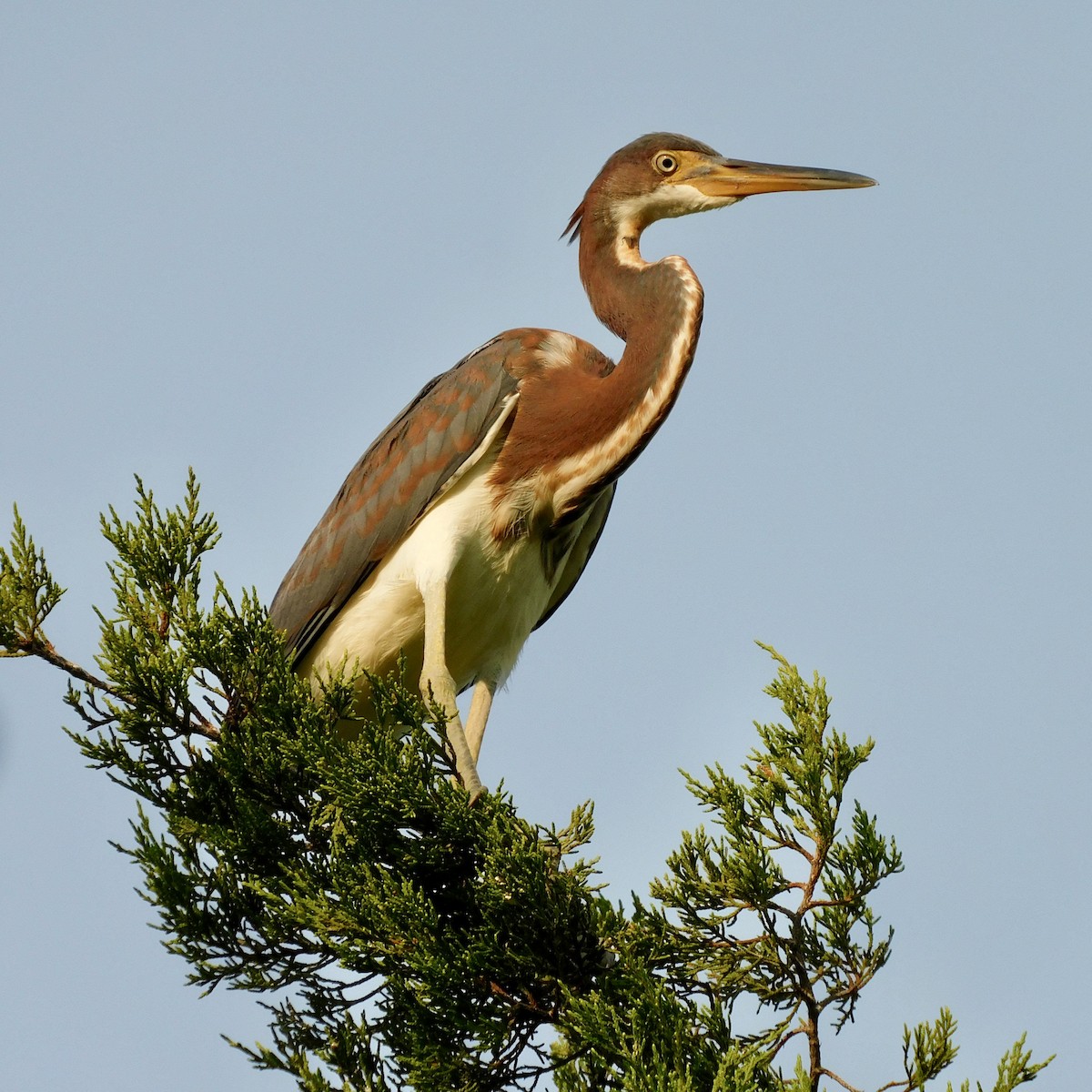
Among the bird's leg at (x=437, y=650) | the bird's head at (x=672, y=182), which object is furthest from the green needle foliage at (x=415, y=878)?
the bird's head at (x=672, y=182)

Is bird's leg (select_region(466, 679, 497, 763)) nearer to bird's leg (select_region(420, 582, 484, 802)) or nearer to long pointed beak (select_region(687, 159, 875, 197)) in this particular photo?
bird's leg (select_region(420, 582, 484, 802))

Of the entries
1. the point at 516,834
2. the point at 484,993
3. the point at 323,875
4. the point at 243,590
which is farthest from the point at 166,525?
the point at 484,993

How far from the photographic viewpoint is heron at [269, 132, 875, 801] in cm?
505

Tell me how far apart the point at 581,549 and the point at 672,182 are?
156 centimetres

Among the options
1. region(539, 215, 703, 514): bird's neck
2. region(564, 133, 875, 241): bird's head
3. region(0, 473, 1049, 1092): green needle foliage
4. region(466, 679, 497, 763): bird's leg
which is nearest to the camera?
region(0, 473, 1049, 1092): green needle foliage

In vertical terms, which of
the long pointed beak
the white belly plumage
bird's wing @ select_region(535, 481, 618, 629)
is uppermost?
the long pointed beak

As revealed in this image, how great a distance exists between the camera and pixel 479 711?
544 centimetres

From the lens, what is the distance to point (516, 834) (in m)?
3.51

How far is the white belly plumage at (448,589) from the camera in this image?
503 cm

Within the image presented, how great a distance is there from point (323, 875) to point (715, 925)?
3.34 ft

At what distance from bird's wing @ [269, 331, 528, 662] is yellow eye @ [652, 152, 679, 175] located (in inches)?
39.6

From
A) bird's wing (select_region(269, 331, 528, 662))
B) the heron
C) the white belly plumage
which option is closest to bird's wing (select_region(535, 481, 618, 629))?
the heron

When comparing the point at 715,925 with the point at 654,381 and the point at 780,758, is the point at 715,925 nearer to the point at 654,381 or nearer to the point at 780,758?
the point at 780,758

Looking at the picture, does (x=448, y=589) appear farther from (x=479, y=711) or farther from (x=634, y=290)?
(x=634, y=290)
